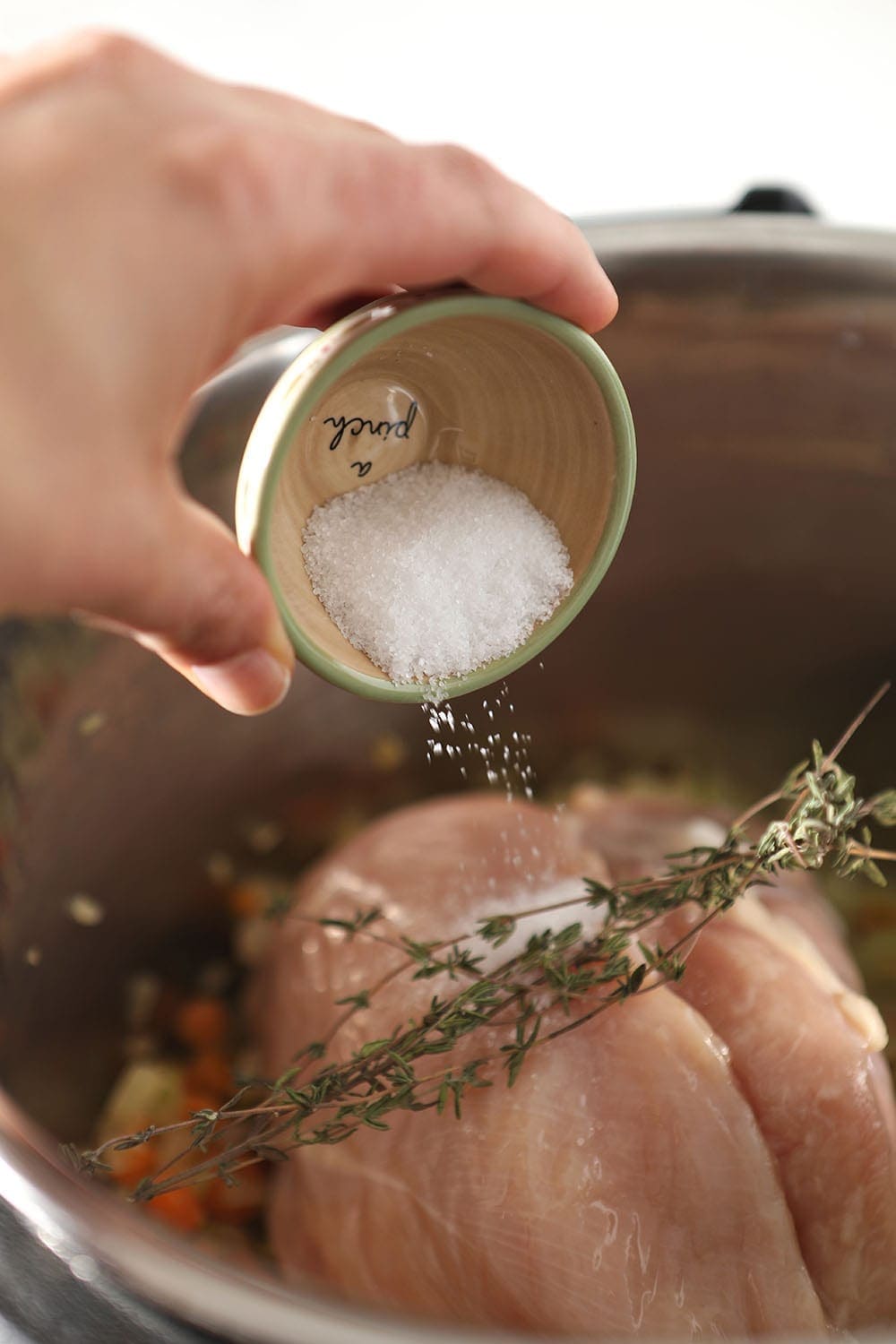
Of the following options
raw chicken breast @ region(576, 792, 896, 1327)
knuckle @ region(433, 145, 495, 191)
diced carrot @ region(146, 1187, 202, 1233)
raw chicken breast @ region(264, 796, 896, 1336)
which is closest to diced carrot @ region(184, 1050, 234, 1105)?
diced carrot @ region(146, 1187, 202, 1233)

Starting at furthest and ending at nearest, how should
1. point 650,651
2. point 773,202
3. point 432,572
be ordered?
point 650,651, point 773,202, point 432,572

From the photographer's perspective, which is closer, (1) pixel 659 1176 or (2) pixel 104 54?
(2) pixel 104 54

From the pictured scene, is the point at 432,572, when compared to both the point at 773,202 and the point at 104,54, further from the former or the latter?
the point at 773,202

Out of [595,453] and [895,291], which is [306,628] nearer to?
[595,453]

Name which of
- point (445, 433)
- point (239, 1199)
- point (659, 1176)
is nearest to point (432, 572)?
Result: point (445, 433)

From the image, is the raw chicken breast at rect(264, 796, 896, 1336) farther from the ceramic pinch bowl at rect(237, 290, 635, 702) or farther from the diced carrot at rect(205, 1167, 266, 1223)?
the ceramic pinch bowl at rect(237, 290, 635, 702)

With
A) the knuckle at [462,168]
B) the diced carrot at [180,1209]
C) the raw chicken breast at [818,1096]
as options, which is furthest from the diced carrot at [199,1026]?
the knuckle at [462,168]

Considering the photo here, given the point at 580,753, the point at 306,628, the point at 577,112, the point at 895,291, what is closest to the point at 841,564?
the point at 895,291
